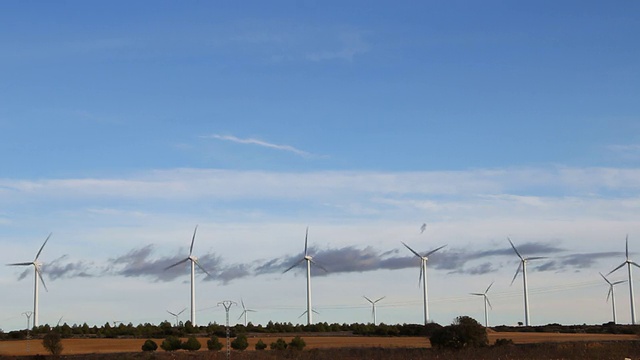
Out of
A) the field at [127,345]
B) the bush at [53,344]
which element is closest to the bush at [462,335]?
the field at [127,345]

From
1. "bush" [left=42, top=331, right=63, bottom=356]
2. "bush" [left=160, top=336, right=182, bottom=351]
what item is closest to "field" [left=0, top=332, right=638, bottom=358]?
"bush" [left=160, top=336, right=182, bottom=351]

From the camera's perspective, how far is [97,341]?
129m

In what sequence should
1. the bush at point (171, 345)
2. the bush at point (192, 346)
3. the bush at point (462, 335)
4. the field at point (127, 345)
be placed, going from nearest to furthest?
1. the bush at point (462, 335)
2. the bush at point (171, 345)
3. the bush at point (192, 346)
4. the field at point (127, 345)

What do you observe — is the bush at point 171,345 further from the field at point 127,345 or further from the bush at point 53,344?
the bush at point 53,344

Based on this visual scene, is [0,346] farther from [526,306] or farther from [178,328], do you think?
[526,306]

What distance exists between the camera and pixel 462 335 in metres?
93.9

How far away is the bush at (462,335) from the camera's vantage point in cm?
9375

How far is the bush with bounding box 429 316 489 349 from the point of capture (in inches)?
3691

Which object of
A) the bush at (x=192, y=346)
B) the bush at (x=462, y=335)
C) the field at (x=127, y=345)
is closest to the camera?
the bush at (x=462, y=335)

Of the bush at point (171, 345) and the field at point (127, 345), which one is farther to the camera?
the field at point (127, 345)

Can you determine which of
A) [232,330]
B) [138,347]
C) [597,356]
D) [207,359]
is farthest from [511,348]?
[232,330]

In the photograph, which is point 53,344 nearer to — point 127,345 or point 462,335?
point 127,345

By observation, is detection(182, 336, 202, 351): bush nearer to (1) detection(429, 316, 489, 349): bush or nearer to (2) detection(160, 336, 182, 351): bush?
(2) detection(160, 336, 182, 351): bush

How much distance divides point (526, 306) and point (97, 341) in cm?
6469
